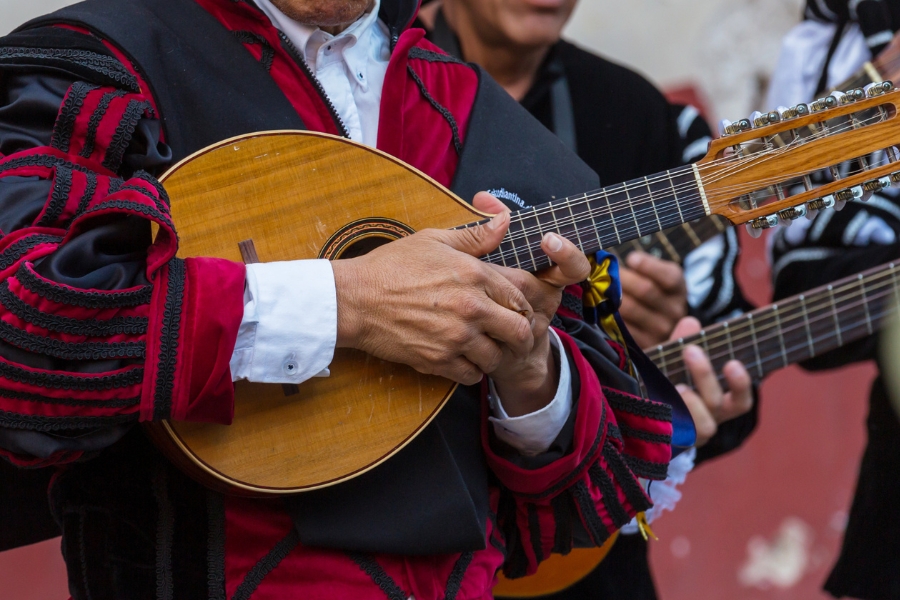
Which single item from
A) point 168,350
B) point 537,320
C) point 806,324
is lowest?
point 806,324

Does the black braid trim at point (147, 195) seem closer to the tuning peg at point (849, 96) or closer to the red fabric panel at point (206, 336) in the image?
the red fabric panel at point (206, 336)

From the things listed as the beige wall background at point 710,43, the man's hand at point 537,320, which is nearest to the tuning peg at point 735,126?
the man's hand at point 537,320

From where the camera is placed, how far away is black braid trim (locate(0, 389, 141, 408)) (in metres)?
1.26

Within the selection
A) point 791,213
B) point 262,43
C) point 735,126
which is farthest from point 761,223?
point 262,43

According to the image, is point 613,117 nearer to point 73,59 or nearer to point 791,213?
point 791,213

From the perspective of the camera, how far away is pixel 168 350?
1.30m

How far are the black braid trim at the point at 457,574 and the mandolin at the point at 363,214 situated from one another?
25 cm

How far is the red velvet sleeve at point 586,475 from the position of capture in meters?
1.68

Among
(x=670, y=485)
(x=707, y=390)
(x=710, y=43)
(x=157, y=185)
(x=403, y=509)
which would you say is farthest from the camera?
(x=710, y=43)

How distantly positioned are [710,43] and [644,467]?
107 inches

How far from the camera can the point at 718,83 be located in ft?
13.3

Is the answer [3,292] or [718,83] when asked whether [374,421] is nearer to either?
[3,292]

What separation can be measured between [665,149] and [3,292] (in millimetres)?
1949

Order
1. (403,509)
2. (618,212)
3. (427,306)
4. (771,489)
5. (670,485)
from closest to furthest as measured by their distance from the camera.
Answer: (427,306) → (403,509) → (618,212) → (670,485) → (771,489)
